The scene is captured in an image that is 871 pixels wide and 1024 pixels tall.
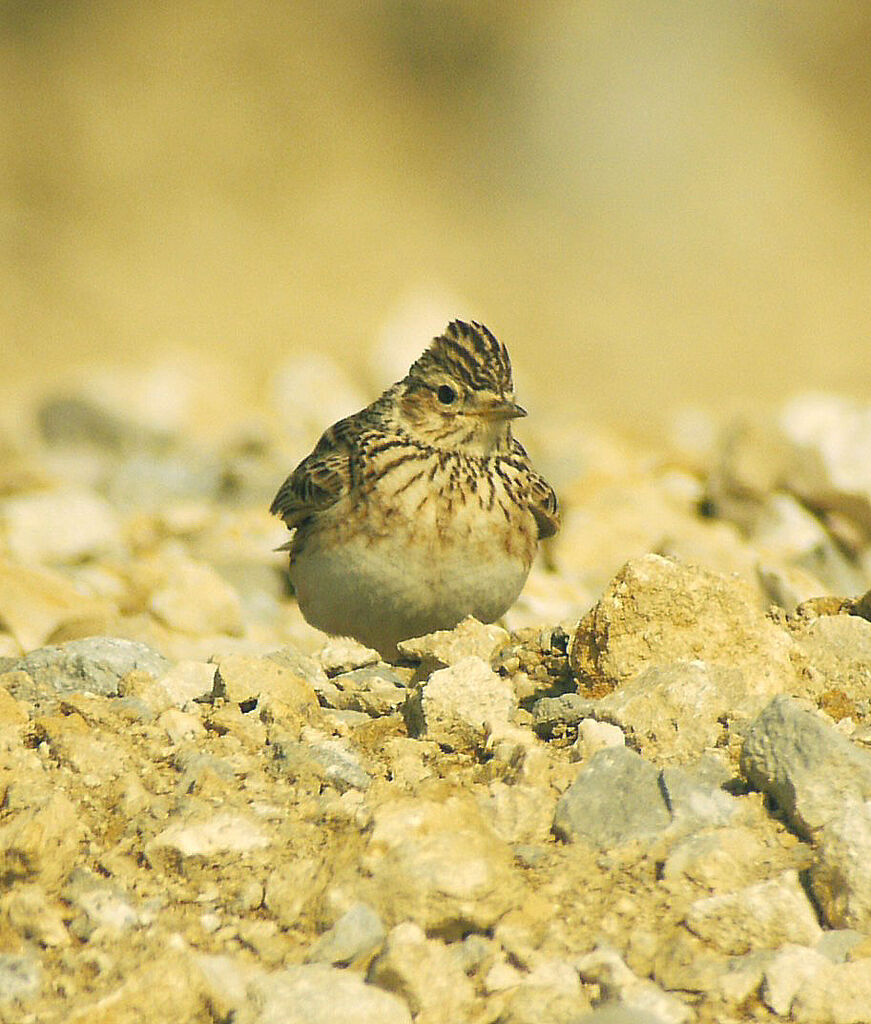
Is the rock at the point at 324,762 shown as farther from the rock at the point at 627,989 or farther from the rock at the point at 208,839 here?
the rock at the point at 627,989

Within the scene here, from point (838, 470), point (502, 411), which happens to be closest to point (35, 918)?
point (502, 411)

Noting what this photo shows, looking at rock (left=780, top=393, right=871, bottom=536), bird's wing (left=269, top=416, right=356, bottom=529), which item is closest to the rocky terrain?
bird's wing (left=269, top=416, right=356, bottom=529)

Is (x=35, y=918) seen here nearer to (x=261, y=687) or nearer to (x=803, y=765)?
(x=261, y=687)

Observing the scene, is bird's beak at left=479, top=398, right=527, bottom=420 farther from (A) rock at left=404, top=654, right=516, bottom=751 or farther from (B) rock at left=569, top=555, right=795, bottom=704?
(A) rock at left=404, top=654, right=516, bottom=751

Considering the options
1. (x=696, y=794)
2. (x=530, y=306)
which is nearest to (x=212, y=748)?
(x=696, y=794)

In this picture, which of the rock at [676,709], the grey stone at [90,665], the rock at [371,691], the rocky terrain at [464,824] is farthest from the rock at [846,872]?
the grey stone at [90,665]
